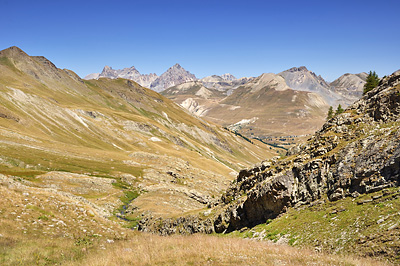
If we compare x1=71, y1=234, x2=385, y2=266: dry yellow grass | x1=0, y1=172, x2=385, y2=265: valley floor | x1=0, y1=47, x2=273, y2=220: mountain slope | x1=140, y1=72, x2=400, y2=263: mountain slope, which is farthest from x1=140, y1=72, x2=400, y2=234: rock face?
x1=0, y1=47, x2=273, y2=220: mountain slope

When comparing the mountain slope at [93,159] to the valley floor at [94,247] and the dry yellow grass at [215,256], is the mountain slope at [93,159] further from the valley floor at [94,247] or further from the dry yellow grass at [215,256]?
the dry yellow grass at [215,256]

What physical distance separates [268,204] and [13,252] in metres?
24.9

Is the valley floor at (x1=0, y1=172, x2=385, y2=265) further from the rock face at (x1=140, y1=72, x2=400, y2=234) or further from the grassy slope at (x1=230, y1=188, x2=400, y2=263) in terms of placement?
the rock face at (x1=140, y1=72, x2=400, y2=234)

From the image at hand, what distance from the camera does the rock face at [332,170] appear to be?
76.8ft

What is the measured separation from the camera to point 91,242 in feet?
64.7

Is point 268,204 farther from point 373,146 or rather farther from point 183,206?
point 183,206

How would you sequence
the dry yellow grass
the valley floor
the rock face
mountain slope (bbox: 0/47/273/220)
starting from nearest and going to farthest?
the dry yellow grass, the valley floor, the rock face, mountain slope (bbox: 0/47/273/220)

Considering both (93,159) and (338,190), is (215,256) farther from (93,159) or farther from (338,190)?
(93,159)

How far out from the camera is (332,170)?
27469 mm

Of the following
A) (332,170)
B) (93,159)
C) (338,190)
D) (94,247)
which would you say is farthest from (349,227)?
(93,159)

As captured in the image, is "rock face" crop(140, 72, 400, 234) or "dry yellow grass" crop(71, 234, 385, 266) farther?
"rock face" crop(140, 72, 400, 234)

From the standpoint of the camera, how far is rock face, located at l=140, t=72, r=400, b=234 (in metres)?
23.4

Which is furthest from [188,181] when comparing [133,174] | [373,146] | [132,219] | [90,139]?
[373,146]

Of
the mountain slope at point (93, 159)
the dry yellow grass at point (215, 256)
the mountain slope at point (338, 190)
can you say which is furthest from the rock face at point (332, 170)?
the mountain slope at point (93, 159)
